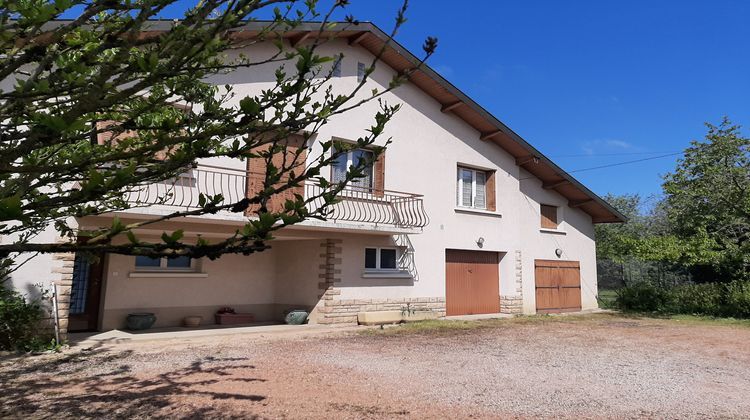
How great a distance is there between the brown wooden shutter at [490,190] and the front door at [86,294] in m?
11.5

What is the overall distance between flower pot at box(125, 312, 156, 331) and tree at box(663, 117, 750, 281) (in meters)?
16.2

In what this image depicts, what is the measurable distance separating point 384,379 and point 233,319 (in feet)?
22.6

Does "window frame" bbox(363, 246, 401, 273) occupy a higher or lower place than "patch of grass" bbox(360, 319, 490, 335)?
higher

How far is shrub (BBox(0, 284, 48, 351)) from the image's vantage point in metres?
8.41

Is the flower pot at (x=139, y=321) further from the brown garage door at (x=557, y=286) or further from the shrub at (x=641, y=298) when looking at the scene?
the shrub at (x=641, y=298)

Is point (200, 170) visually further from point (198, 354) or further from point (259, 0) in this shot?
point (259, 0)

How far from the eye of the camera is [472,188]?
1681 centimetres

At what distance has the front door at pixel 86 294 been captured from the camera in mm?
11125

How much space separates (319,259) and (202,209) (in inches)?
434

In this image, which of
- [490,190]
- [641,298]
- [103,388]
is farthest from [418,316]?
[641,298]

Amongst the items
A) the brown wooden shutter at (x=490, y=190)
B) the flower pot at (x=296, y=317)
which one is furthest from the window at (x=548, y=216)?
the flower pot at (x=296, y=317)

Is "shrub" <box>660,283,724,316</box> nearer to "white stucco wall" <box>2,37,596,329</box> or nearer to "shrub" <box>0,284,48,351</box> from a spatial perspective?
"white stucco wall" <box>2,37,596,329</box>

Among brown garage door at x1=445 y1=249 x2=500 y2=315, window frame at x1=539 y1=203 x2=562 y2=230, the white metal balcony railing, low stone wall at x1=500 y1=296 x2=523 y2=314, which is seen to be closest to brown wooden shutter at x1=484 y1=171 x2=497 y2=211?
brown garage door at x1=445 y1=249 x2=500 y2=315

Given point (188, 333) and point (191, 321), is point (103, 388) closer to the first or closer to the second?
point (188, 333)
